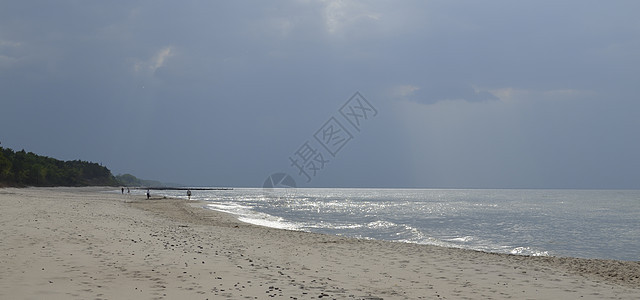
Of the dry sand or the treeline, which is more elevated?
the treeline

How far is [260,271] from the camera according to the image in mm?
12461

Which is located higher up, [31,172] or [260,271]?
[31,172]

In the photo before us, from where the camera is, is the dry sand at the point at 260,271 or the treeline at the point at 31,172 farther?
the treeline at the point at 31,172

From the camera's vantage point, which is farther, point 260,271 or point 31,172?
point 31,172

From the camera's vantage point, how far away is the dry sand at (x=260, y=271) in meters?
9.84

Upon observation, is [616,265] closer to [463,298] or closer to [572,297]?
[572,297]

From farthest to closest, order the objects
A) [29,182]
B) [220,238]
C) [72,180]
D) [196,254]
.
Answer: [72,180], [29,182], [220,238], [196,254]

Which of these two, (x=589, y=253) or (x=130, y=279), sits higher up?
(x=130, y=279)

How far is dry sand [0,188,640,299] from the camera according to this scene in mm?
9835

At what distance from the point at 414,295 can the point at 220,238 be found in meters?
12.6

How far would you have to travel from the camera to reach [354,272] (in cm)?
1345

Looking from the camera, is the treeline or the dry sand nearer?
the dry sand

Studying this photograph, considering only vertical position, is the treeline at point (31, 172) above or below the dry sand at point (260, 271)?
above

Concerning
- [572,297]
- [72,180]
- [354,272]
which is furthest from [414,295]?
[72,180]
